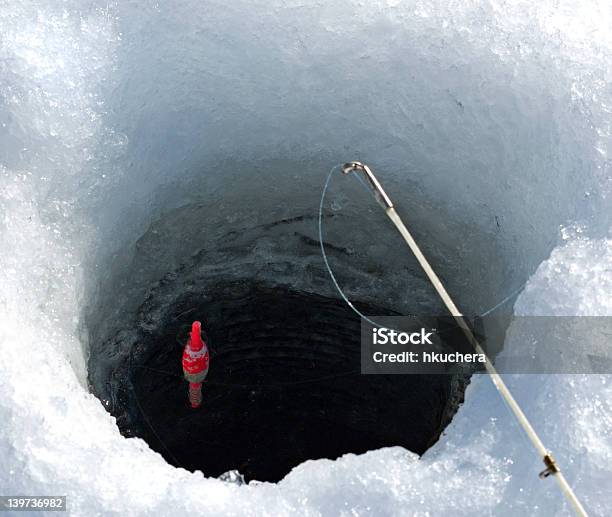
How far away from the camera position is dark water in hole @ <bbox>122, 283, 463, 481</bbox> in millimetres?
3518

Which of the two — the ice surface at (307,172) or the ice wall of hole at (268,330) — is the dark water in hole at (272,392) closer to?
the ice wall of hole at (268,330)

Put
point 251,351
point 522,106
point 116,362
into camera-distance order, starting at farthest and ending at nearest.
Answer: point 251,351 → point 116,362 → point 522,106

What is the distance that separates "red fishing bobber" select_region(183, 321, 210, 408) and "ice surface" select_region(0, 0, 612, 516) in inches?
16.4

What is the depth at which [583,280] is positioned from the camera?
244 cm

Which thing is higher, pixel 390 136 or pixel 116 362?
pixel 390 136

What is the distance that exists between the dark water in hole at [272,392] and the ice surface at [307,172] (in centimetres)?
42

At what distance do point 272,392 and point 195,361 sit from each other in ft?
1.77

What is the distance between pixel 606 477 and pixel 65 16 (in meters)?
2.42

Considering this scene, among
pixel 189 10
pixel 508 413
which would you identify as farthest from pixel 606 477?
pixel 189 10

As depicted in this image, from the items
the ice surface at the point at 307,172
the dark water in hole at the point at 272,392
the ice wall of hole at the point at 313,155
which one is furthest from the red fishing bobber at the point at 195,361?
the ice surface at the point at 307,172

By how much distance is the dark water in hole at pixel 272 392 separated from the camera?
3.52m

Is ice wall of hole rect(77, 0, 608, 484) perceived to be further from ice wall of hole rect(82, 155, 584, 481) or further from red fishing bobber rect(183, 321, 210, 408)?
red fishing bobber rect(183, 321, 210, 408)

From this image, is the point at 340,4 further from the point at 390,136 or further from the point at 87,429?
the point at 87,429

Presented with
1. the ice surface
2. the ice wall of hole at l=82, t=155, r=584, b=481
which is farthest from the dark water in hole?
the ice surface
